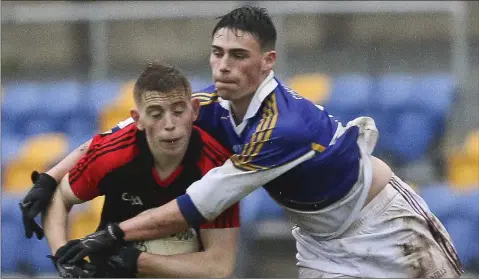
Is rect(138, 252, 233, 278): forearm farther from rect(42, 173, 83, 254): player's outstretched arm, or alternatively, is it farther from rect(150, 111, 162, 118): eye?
rect(150, 111, 162, 118): eye

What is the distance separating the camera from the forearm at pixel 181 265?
5.57 metres

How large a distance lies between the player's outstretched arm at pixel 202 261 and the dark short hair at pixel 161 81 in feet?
2.19

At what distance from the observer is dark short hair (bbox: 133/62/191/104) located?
556cm

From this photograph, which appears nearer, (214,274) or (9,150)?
(214,274)

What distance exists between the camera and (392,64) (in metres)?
11.4

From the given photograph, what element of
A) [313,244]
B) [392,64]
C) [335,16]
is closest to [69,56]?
[335,16]

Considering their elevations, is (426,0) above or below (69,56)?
above

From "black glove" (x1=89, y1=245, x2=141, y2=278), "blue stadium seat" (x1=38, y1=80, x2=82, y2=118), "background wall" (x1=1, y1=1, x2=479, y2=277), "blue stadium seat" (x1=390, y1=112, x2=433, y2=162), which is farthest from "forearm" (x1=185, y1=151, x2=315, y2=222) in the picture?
"blue stadium seat" (x1=38, y1=80, x2=82, y2=118)

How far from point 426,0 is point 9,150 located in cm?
396

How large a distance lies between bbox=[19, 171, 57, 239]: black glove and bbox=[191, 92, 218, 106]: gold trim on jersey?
791 mm

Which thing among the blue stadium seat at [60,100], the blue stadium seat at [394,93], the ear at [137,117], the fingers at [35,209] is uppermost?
the ear at [137,117]

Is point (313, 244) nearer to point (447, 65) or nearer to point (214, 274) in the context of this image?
point (214, 274)

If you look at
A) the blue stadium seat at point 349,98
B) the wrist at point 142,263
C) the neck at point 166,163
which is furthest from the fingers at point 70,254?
the blue stadium seat at point 349,98

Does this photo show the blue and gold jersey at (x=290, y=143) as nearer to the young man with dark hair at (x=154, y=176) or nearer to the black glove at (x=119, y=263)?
the young man with dark hair at (x=154, y=176)
